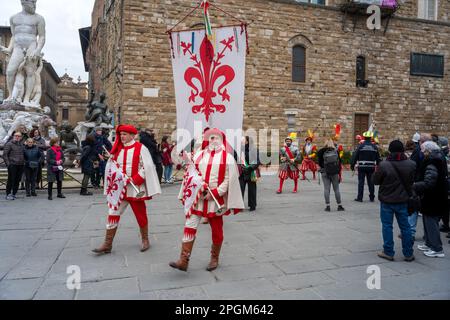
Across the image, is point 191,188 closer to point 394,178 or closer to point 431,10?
point 394,178

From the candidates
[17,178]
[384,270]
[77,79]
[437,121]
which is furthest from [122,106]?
[77,79]

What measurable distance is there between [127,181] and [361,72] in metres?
19.5

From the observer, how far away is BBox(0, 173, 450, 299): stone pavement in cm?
374

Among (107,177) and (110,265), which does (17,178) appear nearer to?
(107,177)

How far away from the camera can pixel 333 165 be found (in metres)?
8.23

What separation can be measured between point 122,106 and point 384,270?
578 inches

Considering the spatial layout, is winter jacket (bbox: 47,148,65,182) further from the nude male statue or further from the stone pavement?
the nude male statue

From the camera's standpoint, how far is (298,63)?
19969 mm

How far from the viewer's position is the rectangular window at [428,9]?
877 inches

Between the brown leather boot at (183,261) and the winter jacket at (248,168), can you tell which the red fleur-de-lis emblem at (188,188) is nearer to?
the brown leather boot at (183,261)

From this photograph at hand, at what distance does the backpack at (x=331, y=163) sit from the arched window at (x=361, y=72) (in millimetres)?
14488

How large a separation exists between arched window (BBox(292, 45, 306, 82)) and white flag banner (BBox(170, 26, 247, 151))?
14.8 m

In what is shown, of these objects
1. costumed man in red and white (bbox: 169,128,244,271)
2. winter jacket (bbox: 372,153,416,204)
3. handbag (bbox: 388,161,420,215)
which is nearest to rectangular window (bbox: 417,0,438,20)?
winter jacket (bbox: 372,153,416,204)

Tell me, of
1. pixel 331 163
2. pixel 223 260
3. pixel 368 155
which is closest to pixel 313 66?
pixel 368 155
